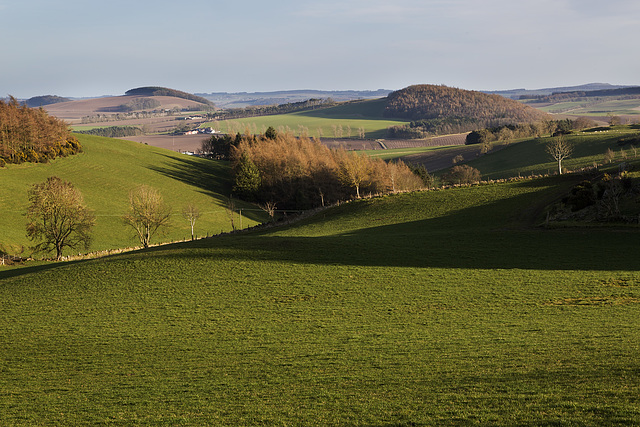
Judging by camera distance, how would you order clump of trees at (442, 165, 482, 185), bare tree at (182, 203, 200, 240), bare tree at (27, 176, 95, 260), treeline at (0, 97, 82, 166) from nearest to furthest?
Result: bare tree at (27, 176, 95, 260) → bare tree at (182, 203, 200, 240) → treeline at (0, 97, 82, 166) → clump of trees at (442, 165, 482, 185)

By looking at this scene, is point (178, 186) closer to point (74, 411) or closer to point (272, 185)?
point (272, 185)

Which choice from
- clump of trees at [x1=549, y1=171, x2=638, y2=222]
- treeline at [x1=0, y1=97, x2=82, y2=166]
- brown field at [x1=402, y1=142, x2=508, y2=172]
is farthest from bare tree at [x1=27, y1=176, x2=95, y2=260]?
brown field at [x1=402, y1=142, x2=508, y2=172]

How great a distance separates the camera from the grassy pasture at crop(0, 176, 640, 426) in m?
16.3

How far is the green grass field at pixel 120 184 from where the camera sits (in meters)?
78.1

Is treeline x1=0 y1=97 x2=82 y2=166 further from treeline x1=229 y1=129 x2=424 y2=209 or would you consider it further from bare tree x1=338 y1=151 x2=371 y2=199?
bare tree x1=338 y1=151 x2=371 y2=199

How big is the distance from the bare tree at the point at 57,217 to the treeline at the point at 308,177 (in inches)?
1884

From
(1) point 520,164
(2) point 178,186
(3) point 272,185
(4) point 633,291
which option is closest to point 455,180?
(1) point 520,164

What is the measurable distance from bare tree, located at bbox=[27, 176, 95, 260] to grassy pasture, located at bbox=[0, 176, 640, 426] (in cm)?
1912

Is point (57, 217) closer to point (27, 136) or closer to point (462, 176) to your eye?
point (27, 136)

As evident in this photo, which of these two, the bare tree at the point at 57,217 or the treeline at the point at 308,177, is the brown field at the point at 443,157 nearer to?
the treeline at the point at 308,177

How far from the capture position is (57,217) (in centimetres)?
6800

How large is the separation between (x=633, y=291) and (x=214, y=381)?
2380 cm

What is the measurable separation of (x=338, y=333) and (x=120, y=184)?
89949 mm

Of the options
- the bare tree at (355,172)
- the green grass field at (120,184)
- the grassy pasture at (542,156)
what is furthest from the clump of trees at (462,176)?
the green grass field at (120,184)
